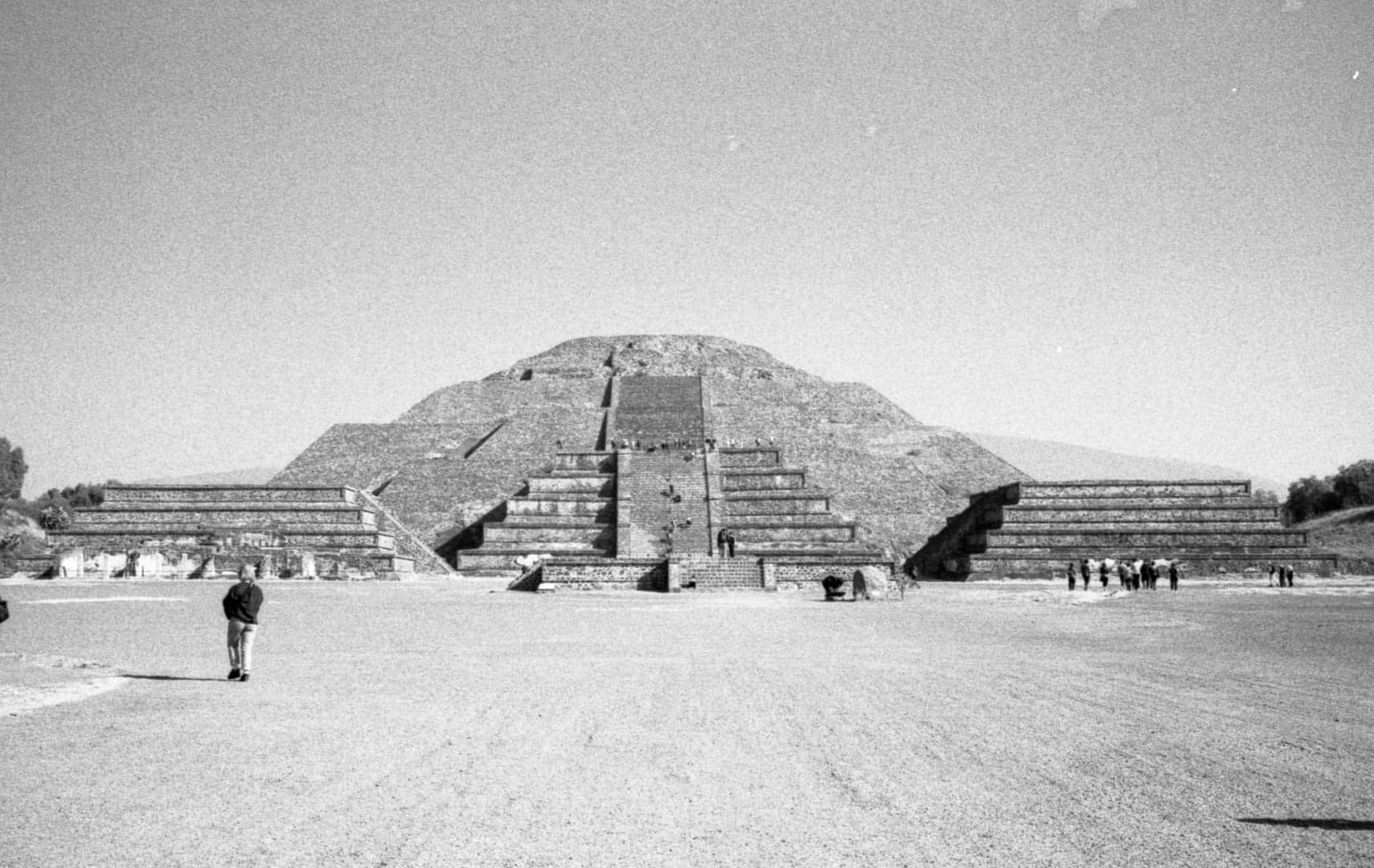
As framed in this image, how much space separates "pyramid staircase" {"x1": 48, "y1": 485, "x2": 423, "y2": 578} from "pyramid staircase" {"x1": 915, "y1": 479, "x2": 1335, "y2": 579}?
15.0m

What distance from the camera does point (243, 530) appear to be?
2903 cm

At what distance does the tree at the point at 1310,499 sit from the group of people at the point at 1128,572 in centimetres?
3431

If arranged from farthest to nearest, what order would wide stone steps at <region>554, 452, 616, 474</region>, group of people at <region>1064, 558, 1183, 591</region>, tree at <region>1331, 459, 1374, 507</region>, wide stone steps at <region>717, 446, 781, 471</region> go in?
tree at <region>1331, 459, 1374, 507</region> → wide stone steps at <region>717, 446, 781, 471</region> → wide stone steps at <region>554, 452, 616, 474</region> → group of people at <region>1064, 558, 1183, 591</region>

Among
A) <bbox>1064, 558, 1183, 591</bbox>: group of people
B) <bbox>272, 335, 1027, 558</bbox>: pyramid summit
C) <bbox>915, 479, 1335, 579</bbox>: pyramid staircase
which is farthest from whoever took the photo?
<bbox>272, 335, 1027, 558</bbox>: pyramid summit

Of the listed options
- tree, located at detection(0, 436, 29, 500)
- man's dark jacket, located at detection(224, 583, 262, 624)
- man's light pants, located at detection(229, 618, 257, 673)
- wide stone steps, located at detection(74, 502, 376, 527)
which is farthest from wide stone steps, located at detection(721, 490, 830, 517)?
tree, located at detection(0, 436, 29, 500)

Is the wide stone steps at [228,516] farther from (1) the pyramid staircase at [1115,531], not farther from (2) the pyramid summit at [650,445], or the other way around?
(1) the pyramid staircase at [1115,531]

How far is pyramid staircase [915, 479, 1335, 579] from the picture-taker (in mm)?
28312

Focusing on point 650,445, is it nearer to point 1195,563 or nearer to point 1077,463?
point 1195,563

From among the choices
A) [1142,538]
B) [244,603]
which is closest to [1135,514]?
[1142,538]

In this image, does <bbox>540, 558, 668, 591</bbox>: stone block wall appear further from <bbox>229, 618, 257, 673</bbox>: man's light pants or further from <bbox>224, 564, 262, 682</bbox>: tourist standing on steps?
<bbox>229, 618, 257, 673</bbox>: man's light pants

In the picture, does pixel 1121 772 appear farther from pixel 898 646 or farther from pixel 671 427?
pixel 671 427

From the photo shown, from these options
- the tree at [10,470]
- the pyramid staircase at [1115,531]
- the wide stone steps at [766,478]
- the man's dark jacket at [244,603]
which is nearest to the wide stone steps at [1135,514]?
the pyramid staircase at [1115,531]

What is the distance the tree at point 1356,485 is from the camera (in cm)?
5341

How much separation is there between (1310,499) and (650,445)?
130 ft
